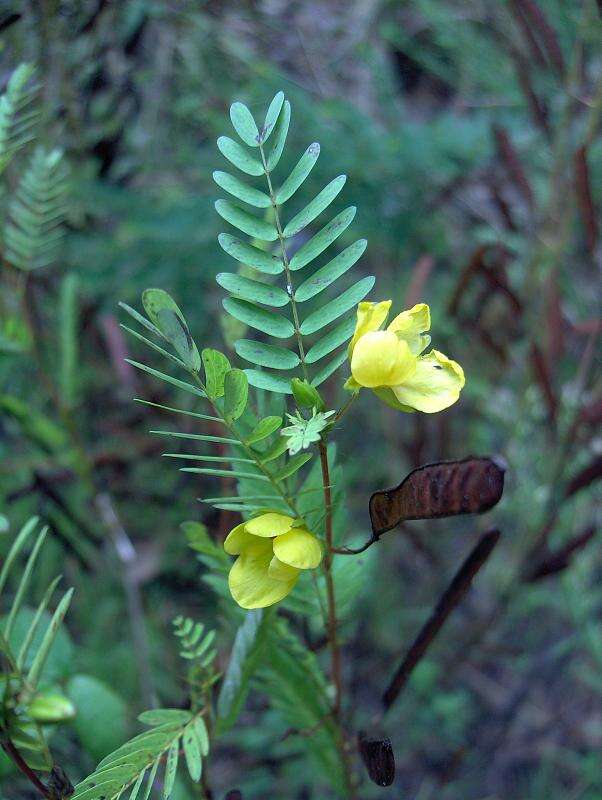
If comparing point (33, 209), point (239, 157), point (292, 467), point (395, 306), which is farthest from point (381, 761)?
point (395, 306)

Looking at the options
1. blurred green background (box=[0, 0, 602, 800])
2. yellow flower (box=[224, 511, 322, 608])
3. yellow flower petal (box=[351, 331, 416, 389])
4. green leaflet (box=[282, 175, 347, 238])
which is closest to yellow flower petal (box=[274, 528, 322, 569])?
yellow flower (box=[224, 511, 322, 608])

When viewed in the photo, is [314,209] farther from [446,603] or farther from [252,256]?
[446,603]

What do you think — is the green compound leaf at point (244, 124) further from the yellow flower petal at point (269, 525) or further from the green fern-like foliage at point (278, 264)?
the yellow flower petal at point (269, 525)

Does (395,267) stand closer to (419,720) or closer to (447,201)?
(447,201)

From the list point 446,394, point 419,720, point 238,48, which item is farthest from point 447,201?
point 446,394

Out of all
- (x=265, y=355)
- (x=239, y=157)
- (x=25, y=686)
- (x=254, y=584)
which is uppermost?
(x=239, y=157)
